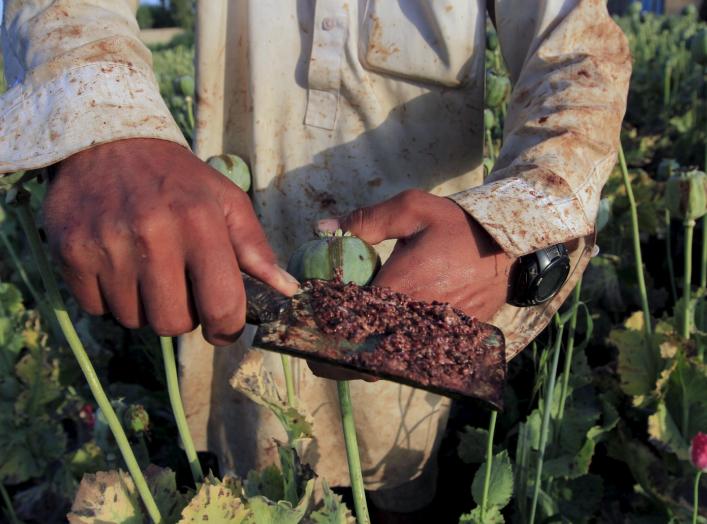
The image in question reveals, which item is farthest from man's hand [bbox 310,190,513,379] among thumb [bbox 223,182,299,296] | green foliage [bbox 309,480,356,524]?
green foliage [bbox 309,480,356,524]

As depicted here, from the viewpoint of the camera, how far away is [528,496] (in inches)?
58.9

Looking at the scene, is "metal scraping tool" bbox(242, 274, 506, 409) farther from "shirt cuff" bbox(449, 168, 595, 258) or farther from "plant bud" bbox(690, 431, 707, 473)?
"plant bud" bbox(690, 431, 707, 473)

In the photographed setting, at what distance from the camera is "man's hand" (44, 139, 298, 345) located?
2.40 feet

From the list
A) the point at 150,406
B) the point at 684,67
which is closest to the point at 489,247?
the point at 150,406

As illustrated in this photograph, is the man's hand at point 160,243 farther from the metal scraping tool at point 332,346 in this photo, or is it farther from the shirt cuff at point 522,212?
the shirt cuff at point 522,212

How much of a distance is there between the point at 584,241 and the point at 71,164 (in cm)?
77

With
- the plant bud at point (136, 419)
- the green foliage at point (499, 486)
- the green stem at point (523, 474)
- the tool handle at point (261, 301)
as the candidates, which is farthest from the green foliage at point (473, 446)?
the tool handle at point (261, 301)

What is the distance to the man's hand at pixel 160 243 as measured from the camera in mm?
730

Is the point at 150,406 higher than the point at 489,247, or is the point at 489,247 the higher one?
the point at 489,247

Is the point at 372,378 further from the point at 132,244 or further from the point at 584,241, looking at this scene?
the point at 584,241

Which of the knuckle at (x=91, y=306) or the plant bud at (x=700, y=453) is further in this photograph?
the plant bud at (x=700, y=453)

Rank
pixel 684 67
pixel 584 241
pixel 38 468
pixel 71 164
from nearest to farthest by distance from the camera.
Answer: pixel 71 164 < pixel 584 241 < pixel 38 468 < pixel 684 67

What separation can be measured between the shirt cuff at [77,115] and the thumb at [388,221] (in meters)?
0.26

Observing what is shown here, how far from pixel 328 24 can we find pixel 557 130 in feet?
1.59
